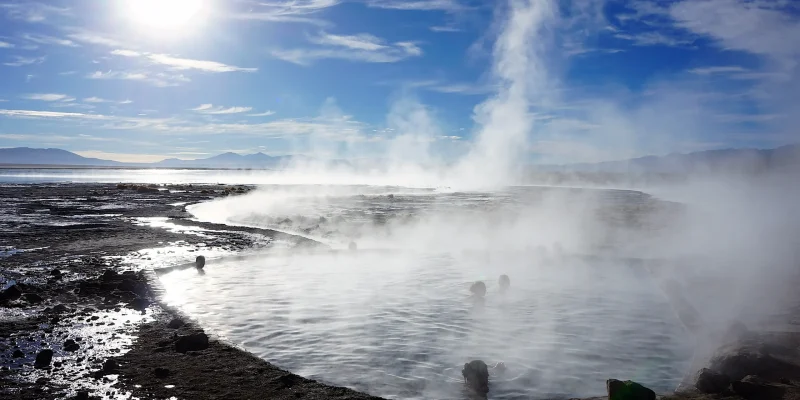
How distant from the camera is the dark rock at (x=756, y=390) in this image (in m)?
7.45

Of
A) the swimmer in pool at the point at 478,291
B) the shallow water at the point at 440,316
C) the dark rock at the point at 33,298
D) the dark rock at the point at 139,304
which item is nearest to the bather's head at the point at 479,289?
the swimmer in pool at the point at 478,291

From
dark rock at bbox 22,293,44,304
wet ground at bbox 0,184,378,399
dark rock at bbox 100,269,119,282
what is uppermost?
dark rock at bbox 100,269,119,282

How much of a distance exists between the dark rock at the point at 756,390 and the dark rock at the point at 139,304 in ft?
38.9

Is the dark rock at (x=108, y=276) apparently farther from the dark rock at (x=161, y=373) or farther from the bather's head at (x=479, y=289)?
the bather's head at (x=479, y=289)

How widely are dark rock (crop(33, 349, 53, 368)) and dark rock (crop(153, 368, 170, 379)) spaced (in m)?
1.85

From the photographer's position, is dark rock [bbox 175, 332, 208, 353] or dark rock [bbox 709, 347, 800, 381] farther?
dark rock [bbox 175, 332, 208, 353]

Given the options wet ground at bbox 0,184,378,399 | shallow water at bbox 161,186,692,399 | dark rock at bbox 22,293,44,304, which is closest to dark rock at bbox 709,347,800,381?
shallow water at bbox 161,186,692,399

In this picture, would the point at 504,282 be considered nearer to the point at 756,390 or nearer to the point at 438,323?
the point at 438,323

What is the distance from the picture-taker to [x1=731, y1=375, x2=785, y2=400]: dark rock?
745cm

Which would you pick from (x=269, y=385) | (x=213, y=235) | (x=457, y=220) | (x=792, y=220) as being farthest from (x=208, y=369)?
(x=792, y=220)

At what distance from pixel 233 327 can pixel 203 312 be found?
1537 millimetres

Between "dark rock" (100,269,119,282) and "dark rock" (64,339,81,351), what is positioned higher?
"dark rock" (100,269,119,282)

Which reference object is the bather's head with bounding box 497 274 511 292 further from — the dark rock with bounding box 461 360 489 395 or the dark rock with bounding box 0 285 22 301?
the dark rock with bounding box 0 285 22 301

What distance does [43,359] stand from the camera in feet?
28.0
